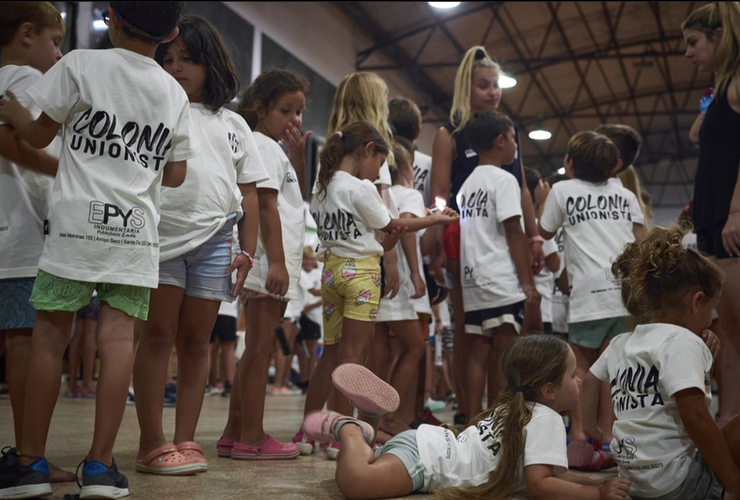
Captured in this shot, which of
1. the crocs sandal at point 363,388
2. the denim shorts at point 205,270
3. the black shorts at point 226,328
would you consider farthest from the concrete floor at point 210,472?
the black shorts at point 226,328

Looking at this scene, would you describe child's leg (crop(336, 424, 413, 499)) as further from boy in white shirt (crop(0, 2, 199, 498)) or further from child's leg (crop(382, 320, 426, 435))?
child's leg (crop(382, 320, 426, 435))

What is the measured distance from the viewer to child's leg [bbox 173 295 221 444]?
2232 millimetres

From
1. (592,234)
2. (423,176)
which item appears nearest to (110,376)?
(592,234)

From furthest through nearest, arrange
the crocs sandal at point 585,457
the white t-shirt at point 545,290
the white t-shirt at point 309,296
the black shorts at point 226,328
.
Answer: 1. the white t-shirt at point 309,296
2. the black shorts at point 226,328
3. the white t-shirt at point 545,290
4. the crocs sandal at point 585,457

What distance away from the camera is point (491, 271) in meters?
3.04

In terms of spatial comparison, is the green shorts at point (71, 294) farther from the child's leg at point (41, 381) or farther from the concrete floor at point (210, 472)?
the concrete floor at point (210, 472)

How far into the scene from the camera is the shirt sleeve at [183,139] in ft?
6.31

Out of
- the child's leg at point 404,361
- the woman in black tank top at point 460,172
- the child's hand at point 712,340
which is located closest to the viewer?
the child's hand at point 712,340

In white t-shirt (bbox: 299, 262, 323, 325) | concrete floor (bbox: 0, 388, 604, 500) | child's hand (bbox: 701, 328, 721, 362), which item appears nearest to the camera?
concrete floor (bbox: 0, 388, 604, 500)

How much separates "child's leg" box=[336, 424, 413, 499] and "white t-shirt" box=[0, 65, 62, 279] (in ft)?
3.30

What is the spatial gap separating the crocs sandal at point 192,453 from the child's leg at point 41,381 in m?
0.48

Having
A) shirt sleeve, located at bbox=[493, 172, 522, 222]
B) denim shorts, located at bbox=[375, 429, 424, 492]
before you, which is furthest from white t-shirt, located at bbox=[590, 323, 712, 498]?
shirt sleeve, located at bbox=[493, 172, 522, 222]

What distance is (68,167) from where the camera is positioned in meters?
1.75

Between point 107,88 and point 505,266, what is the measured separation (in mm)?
1817
